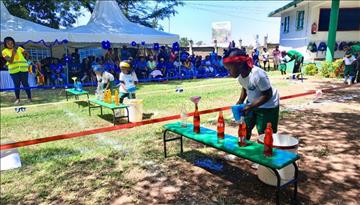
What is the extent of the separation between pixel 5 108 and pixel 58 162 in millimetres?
5333

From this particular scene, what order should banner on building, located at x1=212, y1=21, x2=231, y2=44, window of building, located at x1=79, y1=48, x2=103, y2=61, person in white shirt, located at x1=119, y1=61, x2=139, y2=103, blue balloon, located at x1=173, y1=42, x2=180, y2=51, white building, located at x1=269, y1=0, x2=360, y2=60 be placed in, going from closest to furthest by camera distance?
1. person in white shirt, located at x1=119, y1=61, x2=139, y2=103
2. blue balloon, located at x1=173, y1=42, x2=180, y2=51
3. window of building, located at x1=79, y1=48, x2=103, y2=61
4. white building, located at x1=269, y1=0, x2=360, y2=60
5. banner on building, located at x1=212, y1=21, x2=231, y2=44

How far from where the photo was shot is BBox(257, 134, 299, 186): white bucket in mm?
3553

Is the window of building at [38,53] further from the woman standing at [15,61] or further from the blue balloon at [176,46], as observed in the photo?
the blue balloon at [176,46]

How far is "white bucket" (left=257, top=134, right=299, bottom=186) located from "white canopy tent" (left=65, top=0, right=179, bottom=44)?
11.4 m

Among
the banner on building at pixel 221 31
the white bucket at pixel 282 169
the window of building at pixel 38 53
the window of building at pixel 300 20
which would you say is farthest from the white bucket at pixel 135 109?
the banner on building at pixel 221 31

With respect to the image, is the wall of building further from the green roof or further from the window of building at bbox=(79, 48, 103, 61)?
the window of building at bbox=(79, 48, 103, 61)

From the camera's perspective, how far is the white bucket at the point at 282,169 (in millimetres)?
3553

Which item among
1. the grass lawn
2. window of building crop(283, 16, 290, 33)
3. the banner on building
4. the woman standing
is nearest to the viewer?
the grass lawn

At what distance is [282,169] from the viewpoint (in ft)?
11.7

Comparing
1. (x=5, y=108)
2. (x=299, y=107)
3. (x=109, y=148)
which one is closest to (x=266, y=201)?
(x=109, y=148)

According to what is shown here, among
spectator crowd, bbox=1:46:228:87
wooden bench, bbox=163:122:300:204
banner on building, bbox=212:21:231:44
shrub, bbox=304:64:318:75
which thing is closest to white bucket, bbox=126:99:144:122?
wooden bench, bbox=163:122:300:204

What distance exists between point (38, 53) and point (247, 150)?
14.2 metres

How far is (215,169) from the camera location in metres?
4.35

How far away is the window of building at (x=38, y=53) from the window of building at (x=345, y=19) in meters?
16.0
